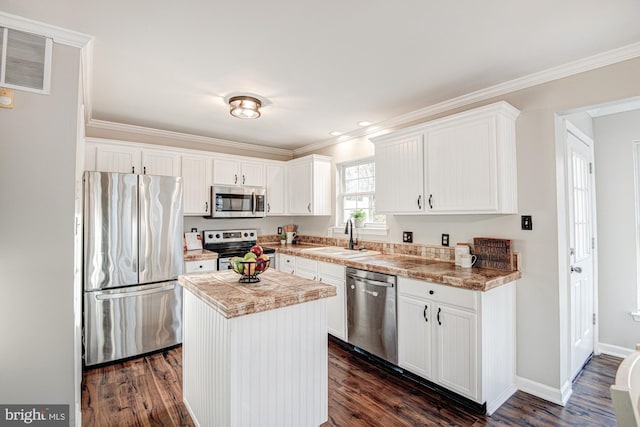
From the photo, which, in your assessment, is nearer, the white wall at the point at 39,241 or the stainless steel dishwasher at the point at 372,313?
the white wall at the point at 39,241

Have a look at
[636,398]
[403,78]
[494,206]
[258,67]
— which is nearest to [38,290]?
[258,67]

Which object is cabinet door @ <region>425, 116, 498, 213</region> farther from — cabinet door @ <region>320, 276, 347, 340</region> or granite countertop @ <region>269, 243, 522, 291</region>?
cabinet door @ <region>320, 276, 347, 340</region>

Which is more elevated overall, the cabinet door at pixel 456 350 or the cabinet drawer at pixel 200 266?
the cabinet drawer at pixel 200 266

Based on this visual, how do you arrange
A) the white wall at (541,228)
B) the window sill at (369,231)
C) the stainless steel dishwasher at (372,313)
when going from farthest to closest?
the window sill at (369,231) < the stainless steel dishwasher at (372,313) < the white wall at (541,228)

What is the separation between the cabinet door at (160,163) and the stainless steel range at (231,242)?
0.98 m

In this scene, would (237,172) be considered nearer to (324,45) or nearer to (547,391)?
(324,45)

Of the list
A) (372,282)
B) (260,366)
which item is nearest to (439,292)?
(372,282)

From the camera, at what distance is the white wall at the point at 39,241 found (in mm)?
1686

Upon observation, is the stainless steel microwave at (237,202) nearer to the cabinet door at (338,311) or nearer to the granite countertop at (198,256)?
the granite countertop at (198,256)

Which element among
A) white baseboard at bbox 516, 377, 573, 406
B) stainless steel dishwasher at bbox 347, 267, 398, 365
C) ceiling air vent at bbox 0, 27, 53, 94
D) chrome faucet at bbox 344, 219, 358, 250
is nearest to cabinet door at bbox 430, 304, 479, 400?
stainless steel dishwasher at bbox 347, 267, 398, 365

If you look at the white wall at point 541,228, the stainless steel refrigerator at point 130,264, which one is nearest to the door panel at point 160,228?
the stainless steel refrigerator at point 130,264

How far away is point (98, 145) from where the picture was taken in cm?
329

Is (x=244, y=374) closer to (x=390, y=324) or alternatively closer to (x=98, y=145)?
(x=390, y=324)

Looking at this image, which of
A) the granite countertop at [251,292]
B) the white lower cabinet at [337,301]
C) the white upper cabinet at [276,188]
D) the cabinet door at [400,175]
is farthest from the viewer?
the white upper cabinet at [276,188]
